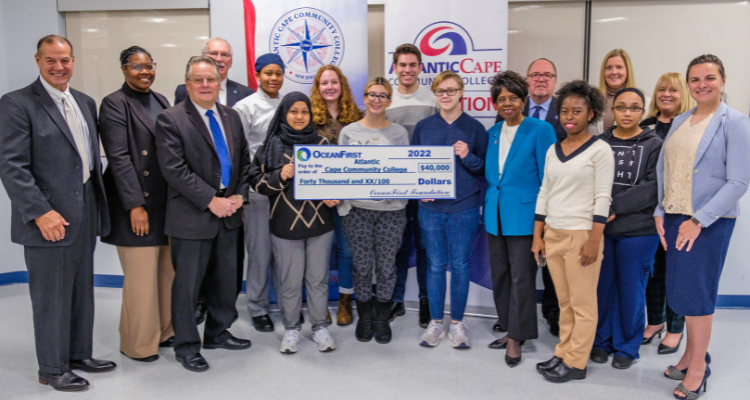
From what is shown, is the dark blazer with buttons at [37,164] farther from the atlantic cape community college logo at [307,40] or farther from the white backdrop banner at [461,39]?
the white backdrop banner at [461,39]

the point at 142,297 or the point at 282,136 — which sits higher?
the point at 282,136

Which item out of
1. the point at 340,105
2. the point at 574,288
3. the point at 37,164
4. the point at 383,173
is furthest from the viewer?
the point at 340,105

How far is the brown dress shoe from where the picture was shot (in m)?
3.55

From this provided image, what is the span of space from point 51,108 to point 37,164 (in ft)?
0.97

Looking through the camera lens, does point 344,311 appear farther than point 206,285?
Yes

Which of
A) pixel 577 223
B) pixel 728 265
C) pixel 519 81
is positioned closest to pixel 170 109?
pixel 519 81

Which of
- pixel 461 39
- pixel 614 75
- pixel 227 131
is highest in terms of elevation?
pixel 461 39

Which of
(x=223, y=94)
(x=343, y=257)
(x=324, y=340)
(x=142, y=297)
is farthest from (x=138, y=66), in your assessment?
(x=324, y=340)

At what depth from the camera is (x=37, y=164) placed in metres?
2.47

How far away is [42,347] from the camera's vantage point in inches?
102

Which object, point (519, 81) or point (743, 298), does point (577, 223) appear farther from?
point (743, 298)

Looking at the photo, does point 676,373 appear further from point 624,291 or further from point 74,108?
point 74,108

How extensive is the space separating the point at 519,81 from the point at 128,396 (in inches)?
108

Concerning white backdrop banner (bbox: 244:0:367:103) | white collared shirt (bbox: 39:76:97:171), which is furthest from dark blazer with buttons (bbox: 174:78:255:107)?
white collared shirt (bbox: 39:76:97:171)
